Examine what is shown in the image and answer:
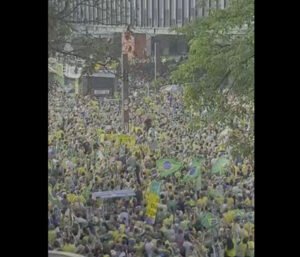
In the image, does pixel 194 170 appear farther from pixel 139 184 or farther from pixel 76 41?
pixel 76 41

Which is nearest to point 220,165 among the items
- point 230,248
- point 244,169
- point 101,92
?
point 244,169

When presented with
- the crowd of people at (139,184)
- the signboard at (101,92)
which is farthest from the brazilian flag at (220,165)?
the signboard at (101,92)

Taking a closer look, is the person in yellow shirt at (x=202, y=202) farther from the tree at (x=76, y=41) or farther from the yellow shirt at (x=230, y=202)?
the tree at (x=76, y=41)
